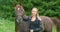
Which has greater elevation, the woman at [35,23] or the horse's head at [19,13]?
the horse's head at [19,13]

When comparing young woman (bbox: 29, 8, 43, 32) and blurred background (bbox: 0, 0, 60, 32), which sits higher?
young woman (bbox: 29, 8, 43, 32)

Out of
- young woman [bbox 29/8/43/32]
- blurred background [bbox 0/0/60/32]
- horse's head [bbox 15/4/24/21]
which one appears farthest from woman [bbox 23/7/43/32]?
blurred background [bbox 0/0/60/32]

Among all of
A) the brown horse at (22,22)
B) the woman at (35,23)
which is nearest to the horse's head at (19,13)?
the brown horse at (22,22)

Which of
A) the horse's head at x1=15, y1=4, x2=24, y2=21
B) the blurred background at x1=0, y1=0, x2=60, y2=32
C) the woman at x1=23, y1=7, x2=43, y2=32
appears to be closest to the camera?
the woman at x1=23, y1=7, x2=43, y2=32

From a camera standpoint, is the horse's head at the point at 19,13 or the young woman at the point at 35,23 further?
the horse's head at the point at 19,13

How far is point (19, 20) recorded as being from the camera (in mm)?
7977

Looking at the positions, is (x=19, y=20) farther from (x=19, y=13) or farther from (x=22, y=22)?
(x=22, y=22)

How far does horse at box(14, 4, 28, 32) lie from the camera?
8.05 meters

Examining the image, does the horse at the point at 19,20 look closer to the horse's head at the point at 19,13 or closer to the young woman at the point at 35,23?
the horse's head at the point at 19,13

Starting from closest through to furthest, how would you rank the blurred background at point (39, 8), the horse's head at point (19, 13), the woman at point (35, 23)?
1. the woman at point (35, 23)
2. the horse's head at point (19, 13)
3. the blurred background at point (39, 8)

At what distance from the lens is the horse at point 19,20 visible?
805cm

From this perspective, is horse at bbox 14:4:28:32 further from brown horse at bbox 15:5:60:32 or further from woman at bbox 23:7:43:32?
woman at bbox 23:7:43:32

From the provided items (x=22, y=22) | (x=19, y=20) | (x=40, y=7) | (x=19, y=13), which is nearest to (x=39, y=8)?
(x=40, y=7)

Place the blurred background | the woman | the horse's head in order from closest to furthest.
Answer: the woman
the horse's head
the blurred background
